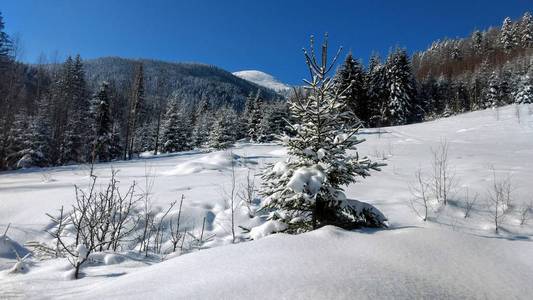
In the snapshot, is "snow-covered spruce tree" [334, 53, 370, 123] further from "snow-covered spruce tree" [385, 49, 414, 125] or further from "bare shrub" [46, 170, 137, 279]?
"bare shrub" [46, 170, 137, 279]

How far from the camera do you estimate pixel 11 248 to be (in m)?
4.70

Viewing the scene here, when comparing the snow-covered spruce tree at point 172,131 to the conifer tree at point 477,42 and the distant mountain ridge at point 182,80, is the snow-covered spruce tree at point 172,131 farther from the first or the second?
the distant mountain ridge at point 182,80

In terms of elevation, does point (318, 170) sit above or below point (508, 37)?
below

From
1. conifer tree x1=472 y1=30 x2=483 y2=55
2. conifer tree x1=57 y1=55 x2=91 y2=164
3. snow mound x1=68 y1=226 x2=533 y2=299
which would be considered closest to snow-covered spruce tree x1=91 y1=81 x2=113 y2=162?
conifer tree x1=57 y1=55 x2=91 y2=164

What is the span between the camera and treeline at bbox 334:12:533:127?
35812mm

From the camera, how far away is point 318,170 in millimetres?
4191

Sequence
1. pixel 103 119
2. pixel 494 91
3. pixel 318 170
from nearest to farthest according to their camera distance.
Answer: pixel 318 170 → pixel 103 119 → pixel 494 91

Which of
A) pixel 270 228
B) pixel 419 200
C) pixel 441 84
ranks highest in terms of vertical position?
pixel 441 84

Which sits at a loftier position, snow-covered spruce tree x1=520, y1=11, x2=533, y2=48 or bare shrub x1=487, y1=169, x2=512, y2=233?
snow-covered spruce tree x1=520, y1=11, x2=533, y2=48

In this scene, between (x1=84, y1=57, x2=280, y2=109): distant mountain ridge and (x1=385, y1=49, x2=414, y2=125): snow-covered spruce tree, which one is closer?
(x1=385, y1=49, x2=414, y2=125): snow-covered spruce tree

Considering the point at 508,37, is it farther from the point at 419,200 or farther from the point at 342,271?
the point at 342,271

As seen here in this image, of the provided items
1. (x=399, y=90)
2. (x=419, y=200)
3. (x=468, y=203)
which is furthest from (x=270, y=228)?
(x=399, y=90)

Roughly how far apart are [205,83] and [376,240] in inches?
6886

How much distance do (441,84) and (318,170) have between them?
59.7 metres
